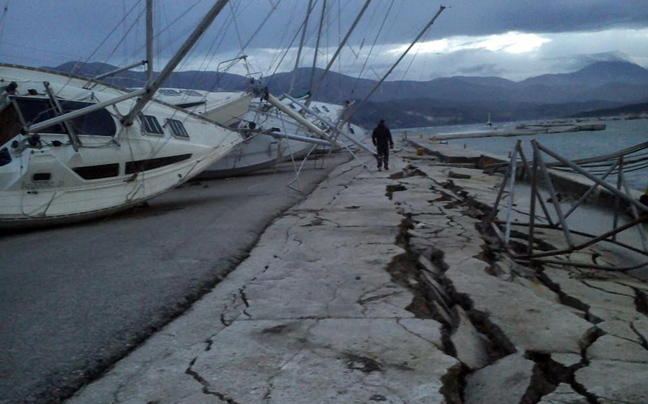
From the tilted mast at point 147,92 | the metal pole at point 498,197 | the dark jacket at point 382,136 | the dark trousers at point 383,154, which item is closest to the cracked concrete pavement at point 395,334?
the metal pole at point 498,197

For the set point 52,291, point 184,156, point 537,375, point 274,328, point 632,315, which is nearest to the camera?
point 537,375

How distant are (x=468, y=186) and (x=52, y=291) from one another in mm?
10957

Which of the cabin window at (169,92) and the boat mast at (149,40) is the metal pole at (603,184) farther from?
the cabin window at (169,92)

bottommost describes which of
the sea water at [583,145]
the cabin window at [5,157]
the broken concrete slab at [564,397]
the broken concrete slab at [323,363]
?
the sea water at [583,145]

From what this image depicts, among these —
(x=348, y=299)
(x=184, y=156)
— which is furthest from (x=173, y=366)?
(x=184, y=156)

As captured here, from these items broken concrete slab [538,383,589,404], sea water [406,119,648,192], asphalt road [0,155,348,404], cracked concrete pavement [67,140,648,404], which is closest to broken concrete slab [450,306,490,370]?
cracked concrete pavement [67,140,648,404]

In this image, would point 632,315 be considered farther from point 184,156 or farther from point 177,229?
point 184,156

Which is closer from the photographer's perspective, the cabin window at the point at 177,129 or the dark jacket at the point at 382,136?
the cabin window at the point at 177,129

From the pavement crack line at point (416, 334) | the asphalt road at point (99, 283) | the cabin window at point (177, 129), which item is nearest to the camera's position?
the asphalt road at point (99, 283)

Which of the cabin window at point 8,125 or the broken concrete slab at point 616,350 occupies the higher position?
the cabin window at point 8,125

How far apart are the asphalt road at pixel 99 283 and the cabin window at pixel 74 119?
61.3 inches

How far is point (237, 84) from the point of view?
21234mm

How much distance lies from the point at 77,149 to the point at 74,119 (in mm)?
650

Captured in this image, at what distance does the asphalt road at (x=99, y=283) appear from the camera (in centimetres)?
366
